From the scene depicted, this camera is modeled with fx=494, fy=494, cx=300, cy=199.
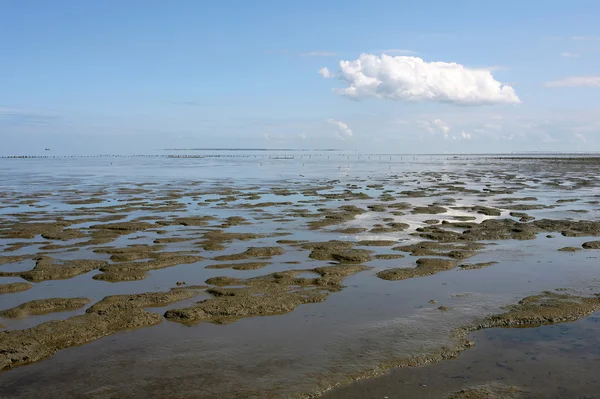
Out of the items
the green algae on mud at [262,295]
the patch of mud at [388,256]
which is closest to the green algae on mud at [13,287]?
the green algae on mud at [262,295]

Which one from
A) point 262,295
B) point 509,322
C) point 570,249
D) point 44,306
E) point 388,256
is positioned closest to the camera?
point 509,322

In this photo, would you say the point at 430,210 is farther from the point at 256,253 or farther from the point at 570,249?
the point at 256,253

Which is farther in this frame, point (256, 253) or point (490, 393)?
point (256, 253)

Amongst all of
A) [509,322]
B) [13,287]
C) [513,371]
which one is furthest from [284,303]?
[13,287]

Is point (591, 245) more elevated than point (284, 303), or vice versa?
point (591, 245)

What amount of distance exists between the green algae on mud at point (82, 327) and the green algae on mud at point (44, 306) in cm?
58

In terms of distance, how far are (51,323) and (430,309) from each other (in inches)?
321

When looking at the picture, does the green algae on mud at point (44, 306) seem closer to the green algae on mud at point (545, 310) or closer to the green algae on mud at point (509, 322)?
the green algae on mud at point (509, 322)

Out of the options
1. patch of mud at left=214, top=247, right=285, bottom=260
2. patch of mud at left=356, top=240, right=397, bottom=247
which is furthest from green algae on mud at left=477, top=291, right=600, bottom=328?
patch of mud at left=214, top=247, right=285, bottom=260

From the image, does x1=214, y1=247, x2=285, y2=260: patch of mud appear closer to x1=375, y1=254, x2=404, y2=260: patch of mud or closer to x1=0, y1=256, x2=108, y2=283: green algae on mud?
x1=375, y1=254, x2=404, y2=260: patch of mud

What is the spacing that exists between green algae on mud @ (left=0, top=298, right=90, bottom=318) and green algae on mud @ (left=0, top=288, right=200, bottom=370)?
0.58m

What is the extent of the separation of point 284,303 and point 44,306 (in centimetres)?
552

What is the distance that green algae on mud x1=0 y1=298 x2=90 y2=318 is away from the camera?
10898 millimetres

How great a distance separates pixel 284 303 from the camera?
11578 mm
